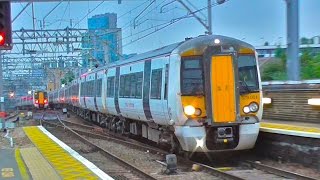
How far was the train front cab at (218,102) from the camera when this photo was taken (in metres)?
12.3

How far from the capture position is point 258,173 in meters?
11.5

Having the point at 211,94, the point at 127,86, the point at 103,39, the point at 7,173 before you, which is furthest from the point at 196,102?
the point at 103,39

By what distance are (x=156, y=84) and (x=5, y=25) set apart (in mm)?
4730

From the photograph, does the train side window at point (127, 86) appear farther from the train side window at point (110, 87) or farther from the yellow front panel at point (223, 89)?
the yellow front panel at point (223, 89)

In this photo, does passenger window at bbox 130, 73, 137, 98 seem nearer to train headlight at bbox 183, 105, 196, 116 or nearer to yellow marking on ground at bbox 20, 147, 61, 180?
yellow marking on ground at bbox 20, 147, 61, 180

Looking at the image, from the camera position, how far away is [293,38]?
1631 cm

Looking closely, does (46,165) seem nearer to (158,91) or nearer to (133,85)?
(158,91)

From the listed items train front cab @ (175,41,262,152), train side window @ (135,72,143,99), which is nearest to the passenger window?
train side window @ (135,72,143,99)

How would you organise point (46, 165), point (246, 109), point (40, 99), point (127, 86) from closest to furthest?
point (46, 165) < point (246, 109) < point (127, 86) < point (40, 99)

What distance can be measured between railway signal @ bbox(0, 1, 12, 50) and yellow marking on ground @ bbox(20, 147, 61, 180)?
8.90 ft

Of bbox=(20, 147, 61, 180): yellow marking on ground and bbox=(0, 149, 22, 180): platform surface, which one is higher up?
bbox=(0, 149, 22, 180): platform surface

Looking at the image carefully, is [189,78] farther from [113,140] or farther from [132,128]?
[113,140]

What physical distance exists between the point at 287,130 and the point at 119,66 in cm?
888

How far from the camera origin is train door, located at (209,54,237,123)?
486 inches
